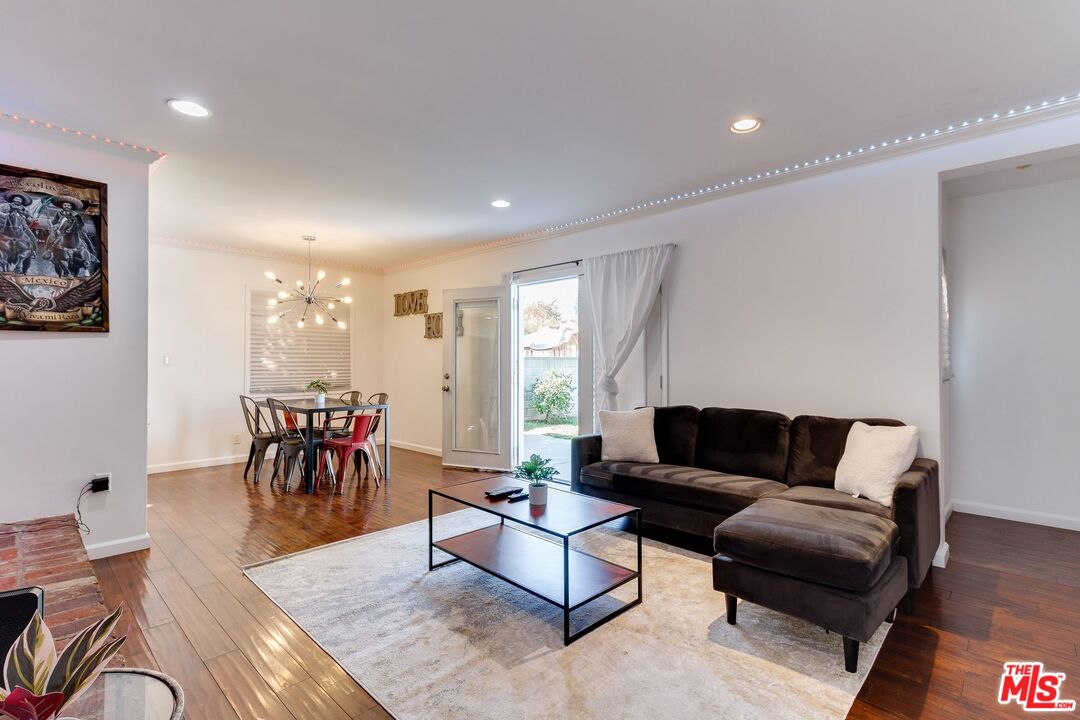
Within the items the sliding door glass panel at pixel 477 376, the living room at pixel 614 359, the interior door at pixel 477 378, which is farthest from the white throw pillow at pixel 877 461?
the sliding door glass panel at pixel 477 376

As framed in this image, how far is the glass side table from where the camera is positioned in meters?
1.01

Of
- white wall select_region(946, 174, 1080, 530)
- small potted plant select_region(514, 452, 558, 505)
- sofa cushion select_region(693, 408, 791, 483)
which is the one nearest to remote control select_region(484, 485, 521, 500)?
small potted plant select_region(514, 452, 558, 505)

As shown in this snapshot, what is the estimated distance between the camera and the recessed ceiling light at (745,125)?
3016 millimetres

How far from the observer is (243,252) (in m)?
6.49

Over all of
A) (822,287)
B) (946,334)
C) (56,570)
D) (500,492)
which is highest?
(822,287)

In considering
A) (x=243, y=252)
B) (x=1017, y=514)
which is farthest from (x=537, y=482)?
(x=243, y=252)

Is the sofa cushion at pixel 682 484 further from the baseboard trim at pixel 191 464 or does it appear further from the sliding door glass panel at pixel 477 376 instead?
the baseboard trim at pixel 191 464

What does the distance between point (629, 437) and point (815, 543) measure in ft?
6.39

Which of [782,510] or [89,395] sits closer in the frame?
[782,510]

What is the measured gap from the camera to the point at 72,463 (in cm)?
326

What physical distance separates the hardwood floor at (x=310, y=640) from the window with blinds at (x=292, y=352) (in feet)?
8.63

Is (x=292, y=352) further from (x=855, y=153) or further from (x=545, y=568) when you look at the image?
(x=855, y=153)

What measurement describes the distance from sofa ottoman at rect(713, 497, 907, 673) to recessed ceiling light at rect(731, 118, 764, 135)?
2218 mm

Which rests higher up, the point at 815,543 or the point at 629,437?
the point at 629,437
